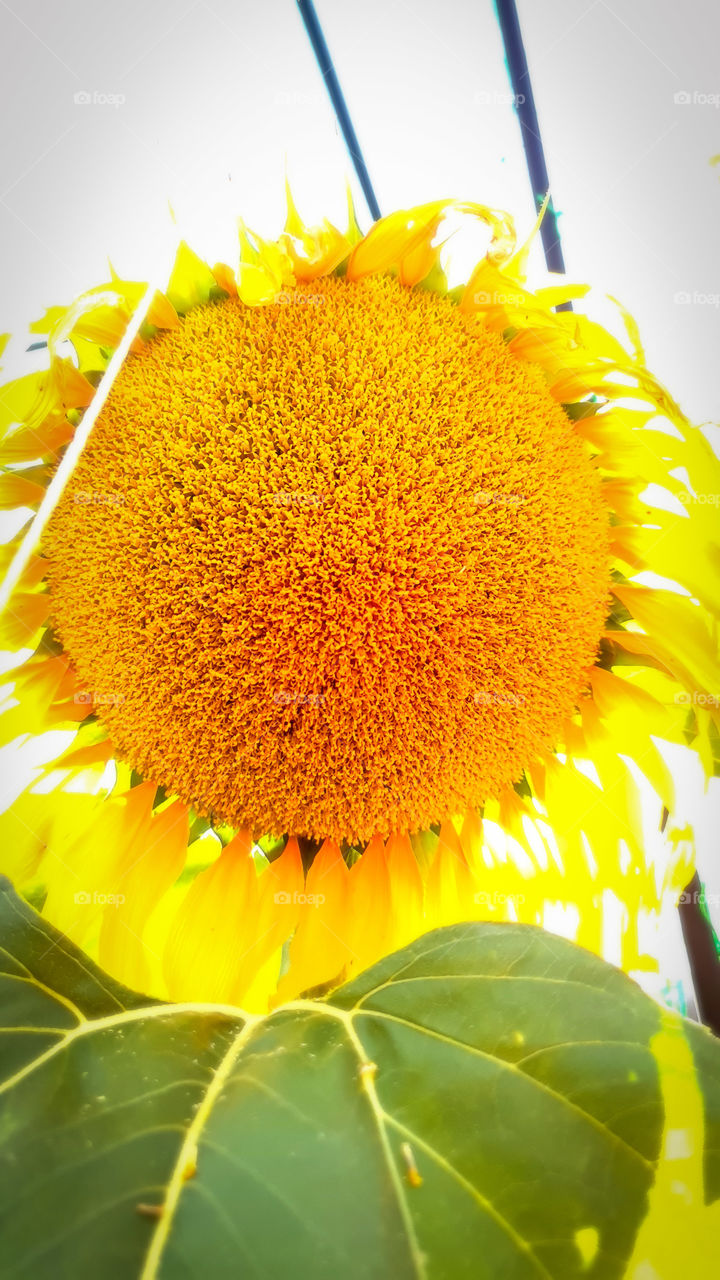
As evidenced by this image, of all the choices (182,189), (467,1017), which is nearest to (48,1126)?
(467,1017)

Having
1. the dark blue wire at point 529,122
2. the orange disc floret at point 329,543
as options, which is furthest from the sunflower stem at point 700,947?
the dark blue wire at point 529,122

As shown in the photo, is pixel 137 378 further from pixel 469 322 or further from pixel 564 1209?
pixel 564 1209

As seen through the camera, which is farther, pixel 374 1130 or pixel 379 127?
pixel 379 127

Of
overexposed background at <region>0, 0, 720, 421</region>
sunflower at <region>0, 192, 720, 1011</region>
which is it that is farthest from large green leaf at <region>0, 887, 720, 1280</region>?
overexposed background at <region>0, 0, 720, 421</region>

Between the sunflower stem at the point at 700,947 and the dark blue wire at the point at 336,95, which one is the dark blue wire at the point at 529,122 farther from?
the sunflower stem at the point at 700,947

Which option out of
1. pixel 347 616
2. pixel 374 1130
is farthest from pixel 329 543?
pixel 374 1130

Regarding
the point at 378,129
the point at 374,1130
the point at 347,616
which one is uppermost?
the point at 378,129

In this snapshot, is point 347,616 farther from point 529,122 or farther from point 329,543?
point 529,122
